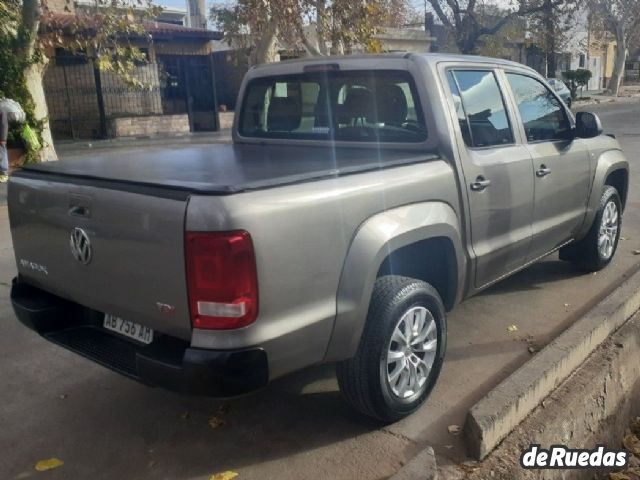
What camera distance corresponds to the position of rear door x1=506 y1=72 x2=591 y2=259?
4496 millimetres

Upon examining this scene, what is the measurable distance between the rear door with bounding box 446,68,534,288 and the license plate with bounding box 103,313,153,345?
6.37 ft

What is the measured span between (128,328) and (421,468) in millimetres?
1464

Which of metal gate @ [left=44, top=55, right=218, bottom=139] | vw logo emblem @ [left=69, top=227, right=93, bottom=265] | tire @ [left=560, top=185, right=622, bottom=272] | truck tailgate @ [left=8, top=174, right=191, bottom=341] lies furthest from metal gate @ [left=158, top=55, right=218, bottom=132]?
vw logo emblem @ [left=69, top=227, right=93, bottom=265]

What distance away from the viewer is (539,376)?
346cm

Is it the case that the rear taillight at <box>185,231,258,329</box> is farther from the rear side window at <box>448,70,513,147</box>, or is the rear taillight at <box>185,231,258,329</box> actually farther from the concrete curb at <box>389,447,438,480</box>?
the rear side window at <box>448,70,513,147</box>

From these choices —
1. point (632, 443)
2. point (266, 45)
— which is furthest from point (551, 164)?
point (266, 45)

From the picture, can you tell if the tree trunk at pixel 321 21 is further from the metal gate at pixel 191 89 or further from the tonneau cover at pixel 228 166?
the metal gate at pixel 191 89

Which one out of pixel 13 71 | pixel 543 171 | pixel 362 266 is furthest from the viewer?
pixel 13 71

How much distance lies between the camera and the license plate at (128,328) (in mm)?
2908

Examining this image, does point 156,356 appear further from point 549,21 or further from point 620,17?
point 620,17

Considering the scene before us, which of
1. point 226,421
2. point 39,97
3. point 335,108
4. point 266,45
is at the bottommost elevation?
point 226,421

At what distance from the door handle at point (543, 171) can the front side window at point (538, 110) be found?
0.22 metres

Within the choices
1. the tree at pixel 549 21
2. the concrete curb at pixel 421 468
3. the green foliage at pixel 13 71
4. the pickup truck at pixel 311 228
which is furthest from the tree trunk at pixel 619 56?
the concrete curb at pixel 421 468

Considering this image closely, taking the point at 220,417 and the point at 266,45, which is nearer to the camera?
the point at 220,417
